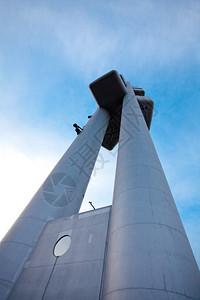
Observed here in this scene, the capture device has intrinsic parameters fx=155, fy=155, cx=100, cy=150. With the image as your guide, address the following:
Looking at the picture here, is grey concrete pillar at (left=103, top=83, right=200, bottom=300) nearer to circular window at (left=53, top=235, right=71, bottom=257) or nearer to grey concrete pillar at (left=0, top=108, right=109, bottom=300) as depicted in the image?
circular window at (left=53, top=235, right=71, bottom=257)

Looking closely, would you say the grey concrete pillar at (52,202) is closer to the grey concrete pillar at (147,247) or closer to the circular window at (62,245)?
the circular window at (62,245)

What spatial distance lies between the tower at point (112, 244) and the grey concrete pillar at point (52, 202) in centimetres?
4

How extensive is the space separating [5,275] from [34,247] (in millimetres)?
1477

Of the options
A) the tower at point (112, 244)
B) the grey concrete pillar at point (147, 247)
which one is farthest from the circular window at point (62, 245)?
the grey concrete pillar at point (147, 247)

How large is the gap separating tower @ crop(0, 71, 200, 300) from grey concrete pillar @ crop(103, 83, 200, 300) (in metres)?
0.02

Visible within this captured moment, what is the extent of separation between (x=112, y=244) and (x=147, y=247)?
1318 millimetres

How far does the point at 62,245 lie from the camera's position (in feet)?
22.7

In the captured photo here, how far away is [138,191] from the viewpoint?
19.0 feet

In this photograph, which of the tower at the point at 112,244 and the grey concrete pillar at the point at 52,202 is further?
the grey concrete pillar at the point at 52,202

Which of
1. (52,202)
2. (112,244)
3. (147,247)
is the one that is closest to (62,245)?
(112,244)

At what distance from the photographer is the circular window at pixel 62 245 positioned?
659 centimetres

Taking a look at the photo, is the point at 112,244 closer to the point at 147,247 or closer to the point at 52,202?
the point at 147,247

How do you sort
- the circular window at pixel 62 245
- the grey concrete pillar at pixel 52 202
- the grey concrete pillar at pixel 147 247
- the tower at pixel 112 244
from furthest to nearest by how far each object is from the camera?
1. the grey concrete pillar at pixel 52 202
2. the circular window at pixel 62 245
3. the tower at pixel 112 244
4. the grey concrete pillar at pixel 147 247

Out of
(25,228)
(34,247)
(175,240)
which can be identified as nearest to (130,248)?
(175,240)
